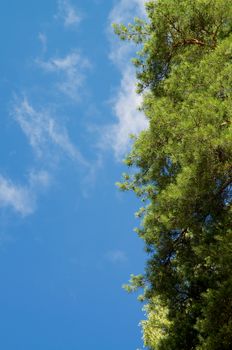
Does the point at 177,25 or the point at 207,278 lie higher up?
the point at 177,25

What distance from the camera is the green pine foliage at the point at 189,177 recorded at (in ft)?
28.5

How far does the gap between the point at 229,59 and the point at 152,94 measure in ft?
14.7

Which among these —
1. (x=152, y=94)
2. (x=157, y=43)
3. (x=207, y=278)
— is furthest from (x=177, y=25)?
(x=207, y=278)

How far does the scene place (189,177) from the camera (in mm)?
8891

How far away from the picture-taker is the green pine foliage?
342 inches

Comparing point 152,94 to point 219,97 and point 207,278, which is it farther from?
point 207,278

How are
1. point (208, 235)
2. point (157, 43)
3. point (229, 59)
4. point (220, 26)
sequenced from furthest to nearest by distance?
1. point (157, 43)
2. point (220, 26)
3. point (229, 59)
4. point (208, 235)

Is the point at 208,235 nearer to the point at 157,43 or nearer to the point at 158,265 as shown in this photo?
the point at 158,265

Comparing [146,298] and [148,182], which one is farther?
[148,182]

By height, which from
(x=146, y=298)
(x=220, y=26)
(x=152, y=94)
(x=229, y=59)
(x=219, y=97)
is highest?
(x=152, y=94)

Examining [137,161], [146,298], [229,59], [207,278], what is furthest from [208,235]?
[229,59]

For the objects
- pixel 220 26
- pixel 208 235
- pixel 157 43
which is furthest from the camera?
pixel 157 43

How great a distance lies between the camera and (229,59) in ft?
33.4

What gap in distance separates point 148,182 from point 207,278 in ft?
11.8
